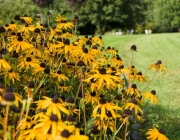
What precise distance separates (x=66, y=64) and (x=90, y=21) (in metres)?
36.9

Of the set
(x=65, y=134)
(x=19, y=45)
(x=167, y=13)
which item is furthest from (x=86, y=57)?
(x=167, y=13)

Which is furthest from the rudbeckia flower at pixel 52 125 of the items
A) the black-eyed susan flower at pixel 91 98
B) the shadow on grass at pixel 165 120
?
the shadow on grass at pixel 165 120

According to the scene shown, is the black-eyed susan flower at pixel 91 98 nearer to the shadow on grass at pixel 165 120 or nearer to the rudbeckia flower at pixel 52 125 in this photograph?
the rudbeckia flower at pixel 52 125

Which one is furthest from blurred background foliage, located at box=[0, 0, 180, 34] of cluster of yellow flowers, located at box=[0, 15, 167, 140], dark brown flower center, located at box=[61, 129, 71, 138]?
dark brown flower center, located at box=[61, 129, 71, 138]

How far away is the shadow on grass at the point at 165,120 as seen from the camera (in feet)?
14.3

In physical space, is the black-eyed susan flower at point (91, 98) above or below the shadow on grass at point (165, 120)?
above

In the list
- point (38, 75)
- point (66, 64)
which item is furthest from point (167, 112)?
point (38, 75)

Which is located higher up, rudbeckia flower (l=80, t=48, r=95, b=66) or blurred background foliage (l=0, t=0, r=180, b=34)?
blurred background foliage (l=0, t=0, r=180, b=34)

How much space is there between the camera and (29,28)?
3.47 m

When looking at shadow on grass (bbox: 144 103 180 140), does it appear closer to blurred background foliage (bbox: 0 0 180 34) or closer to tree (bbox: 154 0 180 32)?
tree (bbox: 154 0 180 32)

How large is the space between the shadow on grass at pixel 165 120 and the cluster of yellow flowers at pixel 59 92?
96cm

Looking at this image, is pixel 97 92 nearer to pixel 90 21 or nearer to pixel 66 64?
pixel 66 64

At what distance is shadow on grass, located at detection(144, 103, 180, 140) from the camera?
4.35 meters

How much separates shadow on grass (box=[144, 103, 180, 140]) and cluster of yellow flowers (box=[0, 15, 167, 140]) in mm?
958
